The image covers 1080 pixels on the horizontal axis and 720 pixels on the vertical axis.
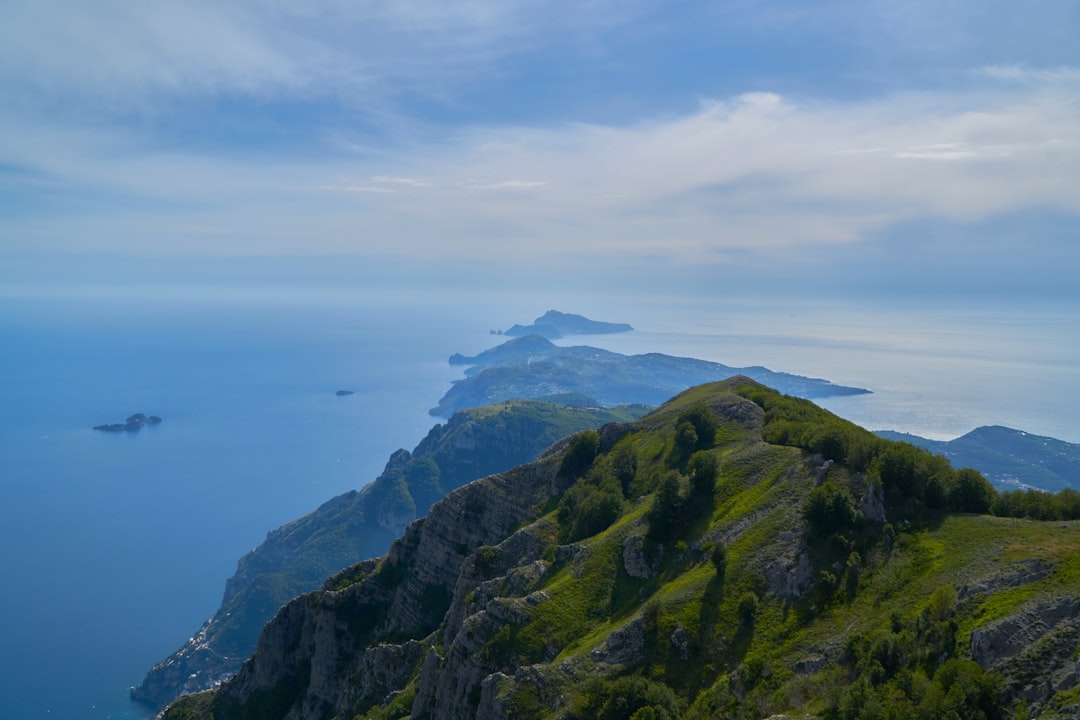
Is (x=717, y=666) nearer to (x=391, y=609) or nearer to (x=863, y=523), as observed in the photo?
(x=863, y=523)

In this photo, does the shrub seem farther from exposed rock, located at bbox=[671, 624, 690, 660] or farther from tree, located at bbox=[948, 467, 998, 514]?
tree, located at bbox=[948, 467, 998, 514]

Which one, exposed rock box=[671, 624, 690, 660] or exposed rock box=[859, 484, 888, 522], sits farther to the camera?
exposed rock box=[859, 484, 888, 522]

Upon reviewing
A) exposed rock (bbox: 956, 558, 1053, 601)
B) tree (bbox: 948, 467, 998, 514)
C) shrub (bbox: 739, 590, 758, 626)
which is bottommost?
shrub (bbox: 739, 590, 758, 626)

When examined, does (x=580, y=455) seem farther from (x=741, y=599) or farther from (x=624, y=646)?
(x=741, y=599)

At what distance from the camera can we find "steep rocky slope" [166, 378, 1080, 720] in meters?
28.7

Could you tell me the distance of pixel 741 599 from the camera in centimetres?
4012

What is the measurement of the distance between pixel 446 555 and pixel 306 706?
26860mm

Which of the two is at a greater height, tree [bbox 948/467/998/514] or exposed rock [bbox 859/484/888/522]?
tree [bbox 948/467/998/514]

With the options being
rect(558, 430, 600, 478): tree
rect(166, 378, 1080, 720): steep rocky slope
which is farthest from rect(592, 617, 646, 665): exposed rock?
rect(558, 430, 600, 478): tree

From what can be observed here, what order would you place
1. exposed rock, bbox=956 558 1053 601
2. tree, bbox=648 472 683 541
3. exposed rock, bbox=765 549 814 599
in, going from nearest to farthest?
1. exposed rock, bbox=956 558 1053 601
2. exposed rock, bbox=765 549 814 599
3. tree, bbox=648 472 683 541

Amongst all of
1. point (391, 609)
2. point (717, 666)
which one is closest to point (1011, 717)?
point (717, 666)

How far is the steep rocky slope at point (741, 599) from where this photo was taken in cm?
2866

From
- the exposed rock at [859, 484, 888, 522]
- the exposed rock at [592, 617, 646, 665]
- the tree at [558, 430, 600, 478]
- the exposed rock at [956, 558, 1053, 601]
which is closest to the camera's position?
the exposed rock at [956, 558, 1053, 601]

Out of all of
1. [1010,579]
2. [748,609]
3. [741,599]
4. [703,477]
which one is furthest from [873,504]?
[703,477]
